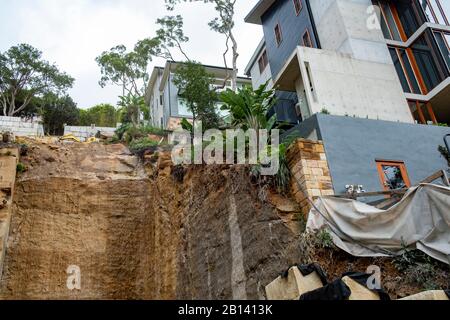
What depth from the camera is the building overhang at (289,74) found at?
14.2 metres

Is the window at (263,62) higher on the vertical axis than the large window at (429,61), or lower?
higher

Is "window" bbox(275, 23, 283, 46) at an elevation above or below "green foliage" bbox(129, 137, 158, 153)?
above

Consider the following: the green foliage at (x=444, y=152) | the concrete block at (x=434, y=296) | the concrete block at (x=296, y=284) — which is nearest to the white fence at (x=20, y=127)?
the green foliage at (x=444, y=152)

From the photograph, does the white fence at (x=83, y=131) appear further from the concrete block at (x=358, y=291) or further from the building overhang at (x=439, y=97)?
the concrete block at (x=358, y=291)

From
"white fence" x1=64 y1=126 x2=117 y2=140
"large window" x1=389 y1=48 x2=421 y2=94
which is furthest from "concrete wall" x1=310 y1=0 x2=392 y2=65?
"white fence" x1=64 y1=126 x2=117 y2=140

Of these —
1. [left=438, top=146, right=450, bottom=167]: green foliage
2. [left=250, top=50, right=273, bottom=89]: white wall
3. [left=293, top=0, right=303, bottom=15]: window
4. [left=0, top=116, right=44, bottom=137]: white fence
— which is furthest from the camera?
[left=0, top=116, right=44, bottom=137]: white fence

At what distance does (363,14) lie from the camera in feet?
50.5

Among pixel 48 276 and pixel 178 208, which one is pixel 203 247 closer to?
pixel 178 208

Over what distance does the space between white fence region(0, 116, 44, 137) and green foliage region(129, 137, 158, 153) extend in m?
7.35

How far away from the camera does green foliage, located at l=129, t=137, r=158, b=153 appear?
58.3 feet

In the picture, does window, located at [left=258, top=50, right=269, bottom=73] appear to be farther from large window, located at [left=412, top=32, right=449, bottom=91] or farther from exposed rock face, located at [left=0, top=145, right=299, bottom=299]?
exposed rock face, located at [left=0, top=145, right=299, bottom=299]

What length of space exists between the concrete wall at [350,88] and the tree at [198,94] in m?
5.12

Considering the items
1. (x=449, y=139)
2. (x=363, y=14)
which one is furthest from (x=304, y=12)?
(x=449, y=139)

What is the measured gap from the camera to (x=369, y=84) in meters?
13.5
